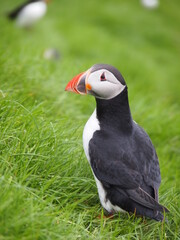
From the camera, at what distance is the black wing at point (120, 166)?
2807 mm

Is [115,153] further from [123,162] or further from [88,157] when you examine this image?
[88,157]

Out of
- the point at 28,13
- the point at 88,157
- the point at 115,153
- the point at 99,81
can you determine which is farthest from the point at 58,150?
the point at 28,13

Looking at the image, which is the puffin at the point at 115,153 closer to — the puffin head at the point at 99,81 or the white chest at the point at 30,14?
the puffin head at the point at 99,81

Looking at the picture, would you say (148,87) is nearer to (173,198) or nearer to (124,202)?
(173,198)

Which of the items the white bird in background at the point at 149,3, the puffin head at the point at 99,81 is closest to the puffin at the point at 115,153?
the puffin head at the point at 99,81

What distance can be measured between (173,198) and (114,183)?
29.1 inches

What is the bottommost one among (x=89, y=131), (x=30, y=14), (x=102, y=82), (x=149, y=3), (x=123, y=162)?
(x=149, y=3)

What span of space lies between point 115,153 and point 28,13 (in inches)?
285

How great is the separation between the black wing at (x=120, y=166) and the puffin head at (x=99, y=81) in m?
0.35

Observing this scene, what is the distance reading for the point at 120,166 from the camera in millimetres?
2848

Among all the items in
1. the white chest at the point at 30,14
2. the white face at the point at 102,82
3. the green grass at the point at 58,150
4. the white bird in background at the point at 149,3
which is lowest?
the white bird in background at the point at 149,3

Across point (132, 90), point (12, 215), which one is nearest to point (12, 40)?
point (132, 90)

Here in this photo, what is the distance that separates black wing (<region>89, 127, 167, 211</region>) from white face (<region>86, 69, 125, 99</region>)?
34 centimetres

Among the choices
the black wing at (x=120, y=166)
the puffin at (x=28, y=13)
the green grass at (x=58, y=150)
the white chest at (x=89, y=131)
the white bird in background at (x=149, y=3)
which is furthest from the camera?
the white bird in background at (x=149, y=3)
